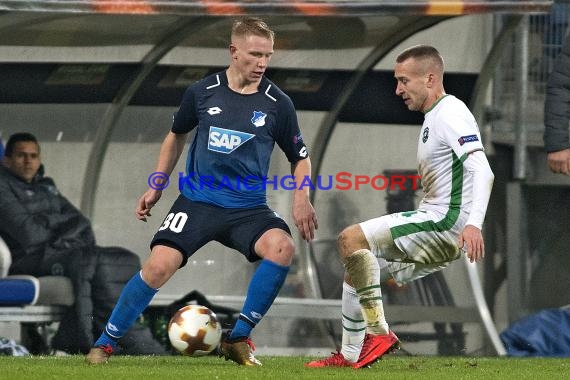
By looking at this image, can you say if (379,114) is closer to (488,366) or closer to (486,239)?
(486,239)

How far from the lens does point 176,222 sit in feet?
23.0

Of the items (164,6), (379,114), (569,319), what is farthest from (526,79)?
(164,6)

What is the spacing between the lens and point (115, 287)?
10.2 meters

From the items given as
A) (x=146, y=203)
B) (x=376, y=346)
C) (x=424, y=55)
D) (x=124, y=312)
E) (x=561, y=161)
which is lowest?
(x=376, y=346)

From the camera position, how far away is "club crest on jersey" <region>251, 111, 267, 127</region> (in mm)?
7062

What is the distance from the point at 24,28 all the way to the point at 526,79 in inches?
142

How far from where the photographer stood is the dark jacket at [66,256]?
9938 millimetres

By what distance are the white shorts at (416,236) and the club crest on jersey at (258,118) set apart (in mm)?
702

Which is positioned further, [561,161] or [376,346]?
[561,161]

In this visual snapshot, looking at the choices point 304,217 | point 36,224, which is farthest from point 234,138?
point 36,224

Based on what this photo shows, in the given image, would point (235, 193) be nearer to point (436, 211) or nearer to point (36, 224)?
point (436, 211)

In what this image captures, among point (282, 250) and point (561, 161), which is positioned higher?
point (561, 161)

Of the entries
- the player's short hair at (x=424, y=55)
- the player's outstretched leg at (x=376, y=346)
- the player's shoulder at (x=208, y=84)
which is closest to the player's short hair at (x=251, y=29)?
the player's shoulder at (x=208, y=84)

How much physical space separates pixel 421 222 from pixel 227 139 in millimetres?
1007
